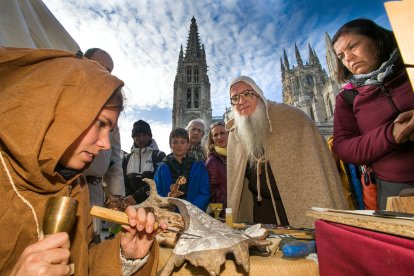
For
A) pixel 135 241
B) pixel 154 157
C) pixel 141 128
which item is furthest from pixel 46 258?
pixel 141 128

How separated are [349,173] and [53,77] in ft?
11.1

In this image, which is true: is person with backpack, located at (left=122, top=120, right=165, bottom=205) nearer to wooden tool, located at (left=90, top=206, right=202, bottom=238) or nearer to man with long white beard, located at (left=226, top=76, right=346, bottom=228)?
man with long white beard, located at (left=226, top=76, right=346, bottom=228)

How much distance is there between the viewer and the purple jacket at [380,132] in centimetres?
168

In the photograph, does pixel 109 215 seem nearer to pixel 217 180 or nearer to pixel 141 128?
pixel 217 180

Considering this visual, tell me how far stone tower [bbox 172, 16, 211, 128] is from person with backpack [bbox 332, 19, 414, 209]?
3996 centimetres

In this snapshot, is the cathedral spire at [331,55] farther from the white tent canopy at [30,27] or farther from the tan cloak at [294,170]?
the white tent canopy at [30,27]

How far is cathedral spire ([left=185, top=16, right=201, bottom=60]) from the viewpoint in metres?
52.9

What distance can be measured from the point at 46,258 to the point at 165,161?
312 cm

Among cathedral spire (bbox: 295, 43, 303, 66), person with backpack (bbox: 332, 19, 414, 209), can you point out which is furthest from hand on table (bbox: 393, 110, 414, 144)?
cathedral spire (bbox: 295, 43, 303, 66)

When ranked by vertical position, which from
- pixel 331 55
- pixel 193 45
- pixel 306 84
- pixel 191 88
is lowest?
pixel 331 55

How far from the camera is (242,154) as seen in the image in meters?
3.00

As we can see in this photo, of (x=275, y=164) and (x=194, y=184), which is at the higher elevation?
(x=275, y=164)

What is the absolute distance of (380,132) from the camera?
170cm

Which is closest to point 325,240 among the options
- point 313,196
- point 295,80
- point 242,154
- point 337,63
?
point 313,196
